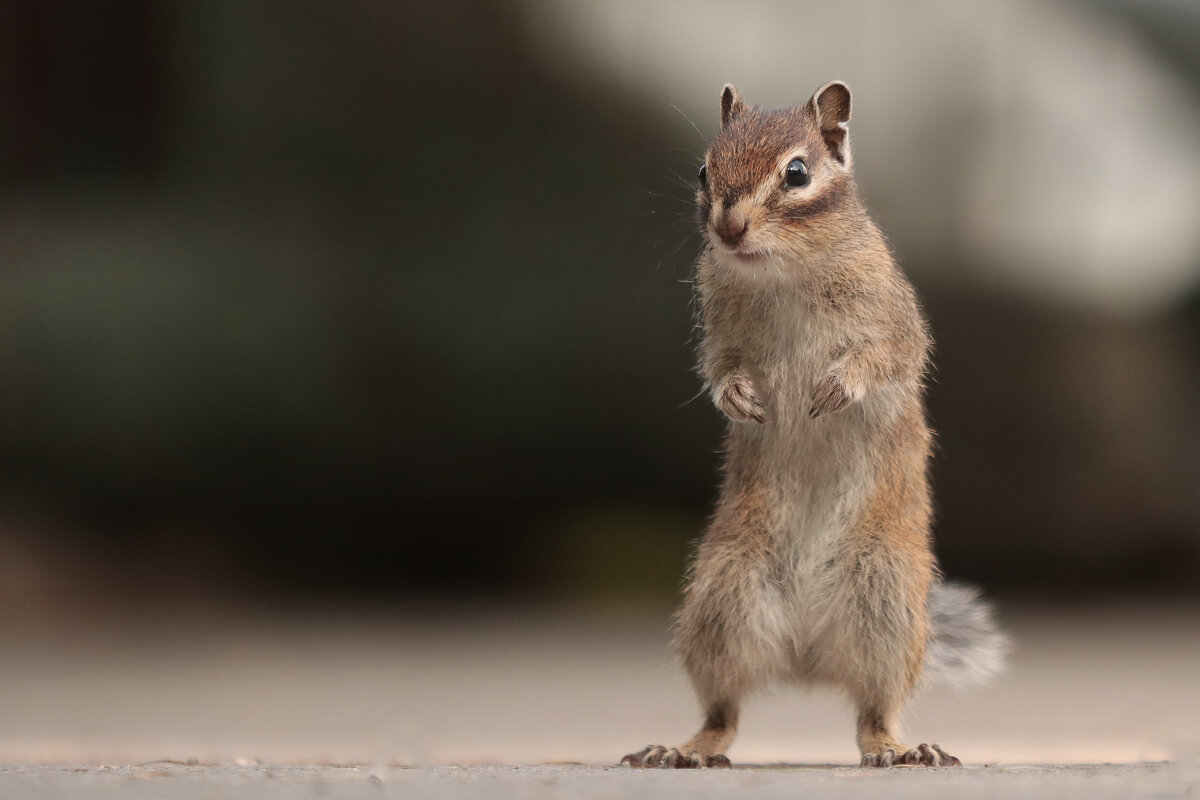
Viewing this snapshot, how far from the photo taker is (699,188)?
3.75 metres

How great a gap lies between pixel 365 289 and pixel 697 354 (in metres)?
4.49

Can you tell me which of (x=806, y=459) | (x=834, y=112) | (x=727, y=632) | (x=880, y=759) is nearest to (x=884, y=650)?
(x=880, y=759)

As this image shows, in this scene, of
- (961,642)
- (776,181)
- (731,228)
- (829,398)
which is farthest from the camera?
(961,642)

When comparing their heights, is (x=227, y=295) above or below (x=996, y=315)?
below

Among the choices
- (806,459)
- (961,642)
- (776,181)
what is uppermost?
(776,181)

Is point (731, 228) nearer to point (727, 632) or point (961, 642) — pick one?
point (727, 632)

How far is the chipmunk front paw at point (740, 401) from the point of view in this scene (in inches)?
147

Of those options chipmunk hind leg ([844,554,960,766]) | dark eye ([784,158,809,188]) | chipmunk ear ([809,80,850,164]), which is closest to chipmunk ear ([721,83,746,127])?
chipmunk ear ([809,80,850,164])

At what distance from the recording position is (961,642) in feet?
14.1

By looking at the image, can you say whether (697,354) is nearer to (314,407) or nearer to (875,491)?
(875,491)

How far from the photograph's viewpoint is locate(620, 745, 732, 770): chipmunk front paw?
3580 mm

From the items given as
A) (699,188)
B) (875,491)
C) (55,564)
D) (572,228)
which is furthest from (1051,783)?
(55,564)

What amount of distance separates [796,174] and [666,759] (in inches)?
56.4

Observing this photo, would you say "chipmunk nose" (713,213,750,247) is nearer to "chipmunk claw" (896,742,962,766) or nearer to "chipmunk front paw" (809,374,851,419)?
"chipmunk front paw" (809,374,851,419)
